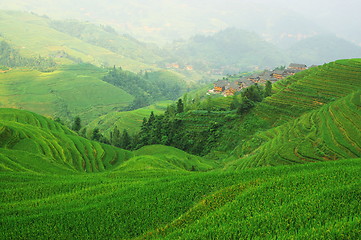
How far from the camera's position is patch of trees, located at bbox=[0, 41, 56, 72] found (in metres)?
161

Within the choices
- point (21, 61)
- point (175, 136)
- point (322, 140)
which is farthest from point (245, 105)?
point (21, 61)

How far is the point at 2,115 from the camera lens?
42812 mm

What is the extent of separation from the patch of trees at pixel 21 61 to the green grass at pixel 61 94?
12.6 meters

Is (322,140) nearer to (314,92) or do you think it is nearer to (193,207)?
(193,207)

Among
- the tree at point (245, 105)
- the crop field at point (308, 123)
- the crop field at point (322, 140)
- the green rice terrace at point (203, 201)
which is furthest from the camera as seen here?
the tree at point (245, 105)

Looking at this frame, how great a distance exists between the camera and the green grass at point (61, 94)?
105m

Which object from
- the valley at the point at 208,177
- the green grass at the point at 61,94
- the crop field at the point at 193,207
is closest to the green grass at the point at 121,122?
the green grass at the point at 61,94

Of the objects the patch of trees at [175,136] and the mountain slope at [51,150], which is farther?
the patch of trees at [175,136]

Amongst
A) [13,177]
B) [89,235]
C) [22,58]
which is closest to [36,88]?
[22,58]

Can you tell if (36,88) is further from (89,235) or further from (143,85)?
(89,235)

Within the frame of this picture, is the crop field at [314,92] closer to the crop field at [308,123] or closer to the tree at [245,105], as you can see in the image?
the crop field at [308,123]

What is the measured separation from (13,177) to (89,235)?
8325 millimetres

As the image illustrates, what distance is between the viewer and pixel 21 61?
164375mm

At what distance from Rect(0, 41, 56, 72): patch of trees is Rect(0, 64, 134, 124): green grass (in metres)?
12.6
